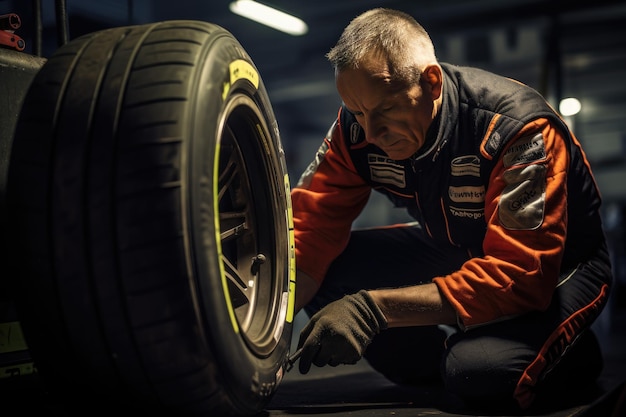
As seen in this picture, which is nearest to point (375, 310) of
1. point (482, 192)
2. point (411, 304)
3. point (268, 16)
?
point (411, 304)

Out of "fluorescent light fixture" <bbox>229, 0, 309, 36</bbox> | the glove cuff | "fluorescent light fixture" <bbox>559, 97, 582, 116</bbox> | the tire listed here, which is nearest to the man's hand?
the glove cuff

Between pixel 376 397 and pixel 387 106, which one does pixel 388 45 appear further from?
pixel 376 397

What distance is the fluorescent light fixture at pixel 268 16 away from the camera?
5359 mm

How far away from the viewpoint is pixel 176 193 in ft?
3.05

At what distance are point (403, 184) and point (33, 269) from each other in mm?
967

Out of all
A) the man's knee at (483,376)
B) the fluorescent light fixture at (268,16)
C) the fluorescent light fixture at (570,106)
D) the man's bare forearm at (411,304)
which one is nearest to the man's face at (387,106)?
the man's bare forearm at (411,304)

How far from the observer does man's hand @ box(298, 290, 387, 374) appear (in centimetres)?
137

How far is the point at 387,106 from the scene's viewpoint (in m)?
1.49

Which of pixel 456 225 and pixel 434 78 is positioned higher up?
pixel 434 78

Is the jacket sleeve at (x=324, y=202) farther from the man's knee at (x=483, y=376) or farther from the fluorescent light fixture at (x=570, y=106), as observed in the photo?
the fluorescent light fixture at (x=570, y=106)

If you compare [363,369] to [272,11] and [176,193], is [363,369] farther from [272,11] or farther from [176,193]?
[272,11]

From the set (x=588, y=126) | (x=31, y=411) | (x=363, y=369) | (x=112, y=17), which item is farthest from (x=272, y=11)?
(x=588, y=126)

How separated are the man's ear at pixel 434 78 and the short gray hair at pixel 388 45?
0.05 ft

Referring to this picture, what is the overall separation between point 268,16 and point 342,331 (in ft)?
15.0
